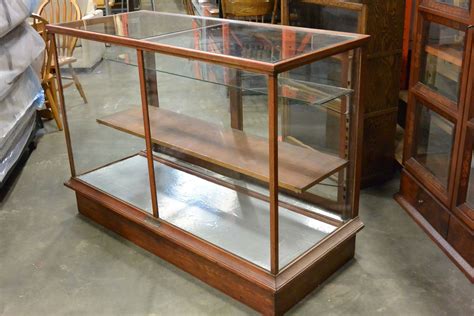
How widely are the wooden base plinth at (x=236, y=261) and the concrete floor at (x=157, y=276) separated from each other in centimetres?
4

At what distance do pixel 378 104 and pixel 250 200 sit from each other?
91cm

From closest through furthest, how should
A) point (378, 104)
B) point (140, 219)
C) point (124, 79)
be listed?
point (140, 219) → point (378, 104) → point (124, 79)

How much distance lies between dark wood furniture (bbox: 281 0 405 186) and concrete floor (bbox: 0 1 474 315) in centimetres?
21

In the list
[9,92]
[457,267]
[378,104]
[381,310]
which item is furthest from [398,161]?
[9,92]

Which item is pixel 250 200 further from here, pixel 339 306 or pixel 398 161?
pixel 398 161

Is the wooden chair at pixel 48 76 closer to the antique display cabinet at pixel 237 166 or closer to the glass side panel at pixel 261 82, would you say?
the antique display cabinet at pixel 237 166

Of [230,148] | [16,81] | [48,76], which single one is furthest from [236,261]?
[48,76]

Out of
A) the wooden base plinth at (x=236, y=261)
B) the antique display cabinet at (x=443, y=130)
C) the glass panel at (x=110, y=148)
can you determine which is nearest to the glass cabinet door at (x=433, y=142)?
the antique display cabinet at (x=443, y=130)

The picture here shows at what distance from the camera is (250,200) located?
254 cm

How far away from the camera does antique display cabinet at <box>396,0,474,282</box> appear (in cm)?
222

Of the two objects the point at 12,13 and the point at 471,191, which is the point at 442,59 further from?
the point at 12,13

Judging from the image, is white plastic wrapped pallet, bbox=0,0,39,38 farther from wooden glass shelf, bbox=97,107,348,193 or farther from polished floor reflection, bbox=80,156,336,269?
polished floor reflection, bbox=80,156,336,269

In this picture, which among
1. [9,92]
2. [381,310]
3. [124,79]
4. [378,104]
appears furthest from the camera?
[124,79]

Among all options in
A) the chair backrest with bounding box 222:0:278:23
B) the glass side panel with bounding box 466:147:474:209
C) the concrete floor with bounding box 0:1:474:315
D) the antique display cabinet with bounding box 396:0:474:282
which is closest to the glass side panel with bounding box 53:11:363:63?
the antique display cabinet with bounding box 396:0:474:282
